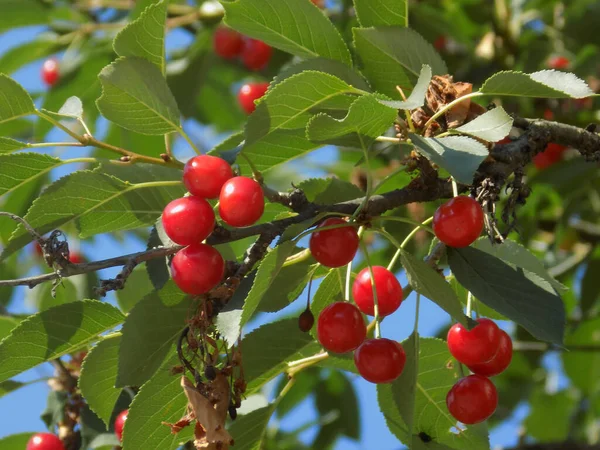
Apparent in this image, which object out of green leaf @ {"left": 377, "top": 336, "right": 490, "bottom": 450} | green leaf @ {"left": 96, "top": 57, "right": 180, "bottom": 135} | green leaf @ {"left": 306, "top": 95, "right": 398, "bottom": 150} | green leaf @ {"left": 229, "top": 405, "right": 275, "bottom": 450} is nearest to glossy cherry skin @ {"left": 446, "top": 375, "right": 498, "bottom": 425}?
green leaf @ {"left": 377, "top": 336, "right": 490, "bottom": 450}

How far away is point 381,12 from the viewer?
1946 millimetres

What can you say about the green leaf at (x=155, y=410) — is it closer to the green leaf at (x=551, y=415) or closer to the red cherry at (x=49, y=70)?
the green leaf at (x=551, y=415)

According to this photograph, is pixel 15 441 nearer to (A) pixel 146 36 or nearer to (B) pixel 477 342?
(A) pixel 146 36

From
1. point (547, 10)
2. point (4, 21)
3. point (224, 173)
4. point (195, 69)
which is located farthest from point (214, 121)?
point (224, 173)

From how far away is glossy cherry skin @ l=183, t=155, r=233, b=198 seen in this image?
1.60 meters

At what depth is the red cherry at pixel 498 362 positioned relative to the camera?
1.78 metres

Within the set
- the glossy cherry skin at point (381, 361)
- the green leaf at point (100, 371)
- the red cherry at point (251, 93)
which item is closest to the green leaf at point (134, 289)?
the green leaf at point (100, 371)

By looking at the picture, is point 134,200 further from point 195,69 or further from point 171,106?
point 195,69

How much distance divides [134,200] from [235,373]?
460 mm

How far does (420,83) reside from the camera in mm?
1576

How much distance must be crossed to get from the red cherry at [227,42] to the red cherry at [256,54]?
69 millimetres

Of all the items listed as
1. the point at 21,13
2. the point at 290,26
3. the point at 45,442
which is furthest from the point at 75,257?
the point at 290,26

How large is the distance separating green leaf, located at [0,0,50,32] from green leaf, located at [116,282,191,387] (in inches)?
101

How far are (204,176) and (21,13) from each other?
104 inches
